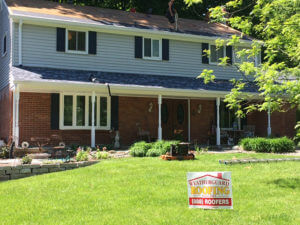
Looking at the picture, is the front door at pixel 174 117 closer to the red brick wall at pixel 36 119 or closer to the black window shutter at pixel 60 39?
the red brick wall at pixel 36 119

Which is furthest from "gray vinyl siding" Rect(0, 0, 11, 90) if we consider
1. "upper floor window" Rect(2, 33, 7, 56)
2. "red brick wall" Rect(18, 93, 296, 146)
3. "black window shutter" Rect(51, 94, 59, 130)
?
"black window shutter" Rect(51, 94, 59, 130)

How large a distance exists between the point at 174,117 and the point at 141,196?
11245 mm

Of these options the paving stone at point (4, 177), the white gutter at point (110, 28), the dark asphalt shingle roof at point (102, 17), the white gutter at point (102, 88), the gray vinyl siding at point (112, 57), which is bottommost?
the paving stone at point (4, 177)

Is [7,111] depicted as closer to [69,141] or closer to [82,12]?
[69,141]

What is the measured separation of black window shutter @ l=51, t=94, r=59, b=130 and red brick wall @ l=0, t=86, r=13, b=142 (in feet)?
5.58

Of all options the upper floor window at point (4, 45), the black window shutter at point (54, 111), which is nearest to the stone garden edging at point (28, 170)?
the black window shutter at point (54, 111)

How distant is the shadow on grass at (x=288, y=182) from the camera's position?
7090mm

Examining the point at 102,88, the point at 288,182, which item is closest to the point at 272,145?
the point at 288,182

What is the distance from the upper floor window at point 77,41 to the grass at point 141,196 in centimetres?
758

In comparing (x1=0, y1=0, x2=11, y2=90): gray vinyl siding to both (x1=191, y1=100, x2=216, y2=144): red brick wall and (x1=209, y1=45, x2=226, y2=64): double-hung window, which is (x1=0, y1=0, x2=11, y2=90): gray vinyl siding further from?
(x1=209, y1=45, x2=226, y2=64): double-hung window

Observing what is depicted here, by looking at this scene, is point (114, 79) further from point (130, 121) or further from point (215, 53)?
point (215, 53)

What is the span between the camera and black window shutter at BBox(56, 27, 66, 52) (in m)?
15.0

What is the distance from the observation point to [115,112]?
15.4 metres

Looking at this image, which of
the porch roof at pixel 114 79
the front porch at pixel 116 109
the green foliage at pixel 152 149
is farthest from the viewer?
the front porch at pixel 116 109
